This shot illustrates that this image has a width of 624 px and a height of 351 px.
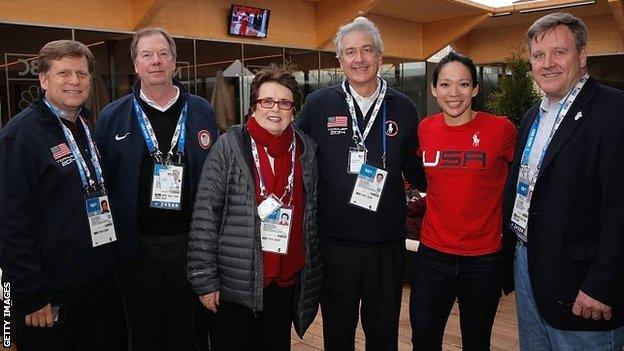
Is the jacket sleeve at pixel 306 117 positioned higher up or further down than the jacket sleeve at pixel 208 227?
higher up

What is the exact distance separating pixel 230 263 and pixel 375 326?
80 cm

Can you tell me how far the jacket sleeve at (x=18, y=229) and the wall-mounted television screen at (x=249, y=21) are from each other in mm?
8975

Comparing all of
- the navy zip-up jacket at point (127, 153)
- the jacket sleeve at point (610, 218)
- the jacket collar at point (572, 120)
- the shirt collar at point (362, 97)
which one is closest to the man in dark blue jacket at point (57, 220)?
the navy zip-up jacket at point (127, 153)

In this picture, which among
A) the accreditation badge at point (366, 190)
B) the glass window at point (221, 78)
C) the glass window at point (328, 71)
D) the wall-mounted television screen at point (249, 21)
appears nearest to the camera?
the accreditation badge at point (366, 190)

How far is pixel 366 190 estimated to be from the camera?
7.73ft

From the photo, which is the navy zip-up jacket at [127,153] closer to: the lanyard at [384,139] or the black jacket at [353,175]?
the black jacket at [353,175]

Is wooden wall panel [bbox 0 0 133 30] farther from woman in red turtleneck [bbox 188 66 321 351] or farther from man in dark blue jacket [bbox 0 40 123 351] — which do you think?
woman in red turtleneck [bbox 188 66 321 351]

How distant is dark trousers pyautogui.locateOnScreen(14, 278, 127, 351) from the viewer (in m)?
2.07

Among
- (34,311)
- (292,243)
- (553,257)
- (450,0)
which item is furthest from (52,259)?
(450,0)

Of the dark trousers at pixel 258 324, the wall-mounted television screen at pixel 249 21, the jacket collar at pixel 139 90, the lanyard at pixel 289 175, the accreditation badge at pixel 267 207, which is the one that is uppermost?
the wall-mounted television screen at pixel 249 21

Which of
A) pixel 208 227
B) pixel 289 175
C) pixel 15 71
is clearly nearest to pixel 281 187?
pixel 289 175

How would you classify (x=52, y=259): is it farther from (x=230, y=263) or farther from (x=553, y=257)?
(x=553, y=257)

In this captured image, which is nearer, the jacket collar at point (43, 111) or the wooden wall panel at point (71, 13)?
the jacket collar at point (43, 111)

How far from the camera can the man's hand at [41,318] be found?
1998mm
